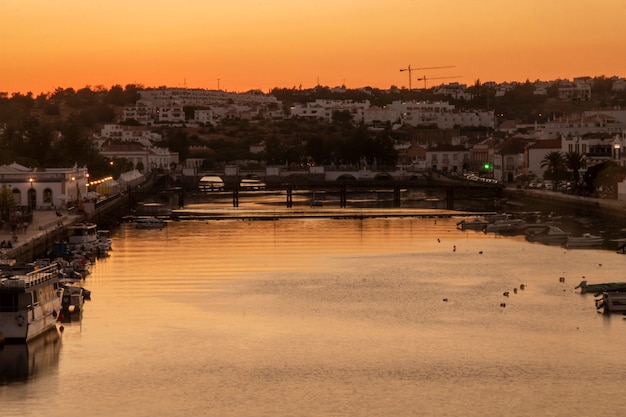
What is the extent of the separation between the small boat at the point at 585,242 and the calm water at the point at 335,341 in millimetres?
3233

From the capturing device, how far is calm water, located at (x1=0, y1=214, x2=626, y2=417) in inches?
1213

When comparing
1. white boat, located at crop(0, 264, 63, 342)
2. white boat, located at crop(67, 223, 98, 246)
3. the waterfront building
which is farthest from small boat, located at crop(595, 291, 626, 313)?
the waterfront building

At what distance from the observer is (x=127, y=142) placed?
150 metres

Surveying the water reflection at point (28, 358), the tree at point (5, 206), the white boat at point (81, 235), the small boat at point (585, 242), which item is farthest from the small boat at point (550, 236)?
the water reflection at point (28, 358)

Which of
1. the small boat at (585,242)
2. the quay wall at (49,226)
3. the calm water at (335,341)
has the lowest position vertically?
the calm water at (335,341)

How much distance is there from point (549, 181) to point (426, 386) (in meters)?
78.3

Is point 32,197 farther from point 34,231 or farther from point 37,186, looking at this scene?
point 34,231

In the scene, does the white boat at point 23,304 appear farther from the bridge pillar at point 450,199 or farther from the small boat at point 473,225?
the bridge pillar at point 450,199

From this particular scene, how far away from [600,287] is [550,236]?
21572 mm

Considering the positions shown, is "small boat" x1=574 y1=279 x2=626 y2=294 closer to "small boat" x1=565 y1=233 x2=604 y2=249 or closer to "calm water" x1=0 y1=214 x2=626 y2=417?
"calm water" x1=0 y1=214 x2=626 y2=417

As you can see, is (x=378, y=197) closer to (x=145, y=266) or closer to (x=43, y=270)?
(x=145, y=266)

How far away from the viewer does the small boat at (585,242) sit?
62312 millimetres

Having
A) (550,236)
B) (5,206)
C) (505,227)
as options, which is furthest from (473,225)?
(5,206)

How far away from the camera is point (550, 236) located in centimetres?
6638
